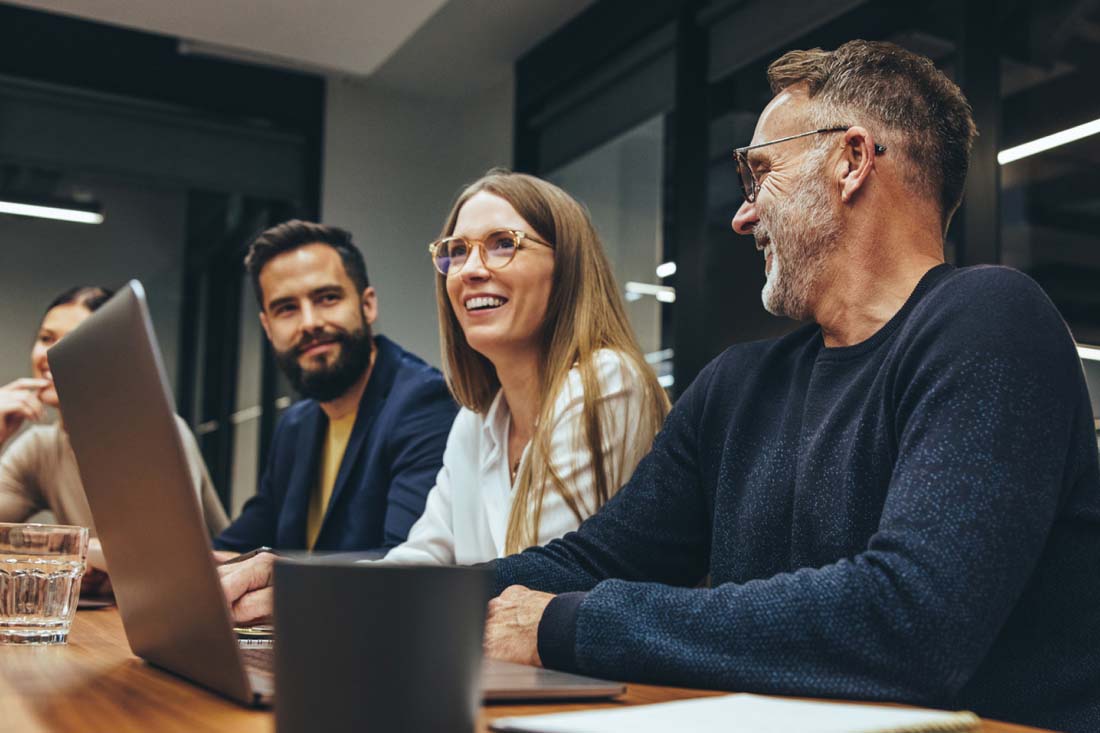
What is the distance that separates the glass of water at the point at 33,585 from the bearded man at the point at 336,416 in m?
1.11

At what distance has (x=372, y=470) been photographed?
2324mm

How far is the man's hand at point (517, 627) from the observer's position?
3.00 ft

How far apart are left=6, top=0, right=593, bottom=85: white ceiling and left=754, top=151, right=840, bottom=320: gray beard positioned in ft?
8.67

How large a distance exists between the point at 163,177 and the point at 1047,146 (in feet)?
11.7

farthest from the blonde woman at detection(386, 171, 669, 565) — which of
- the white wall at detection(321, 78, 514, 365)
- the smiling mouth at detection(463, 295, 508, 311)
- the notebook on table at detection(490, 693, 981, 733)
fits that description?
the white wall at detection(321, 78, 514, 365)

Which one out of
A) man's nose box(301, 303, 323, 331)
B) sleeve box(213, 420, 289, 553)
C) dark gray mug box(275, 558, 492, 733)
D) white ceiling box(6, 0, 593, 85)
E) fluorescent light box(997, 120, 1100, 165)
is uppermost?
white ceiling box(6, 0, 593, 85)

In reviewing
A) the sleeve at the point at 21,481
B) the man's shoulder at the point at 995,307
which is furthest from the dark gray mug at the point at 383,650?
the sleeve at the point at 21,481

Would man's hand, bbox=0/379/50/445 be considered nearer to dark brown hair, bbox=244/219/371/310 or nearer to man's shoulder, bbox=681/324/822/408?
dark brown hair, bbox=244/219/371/310

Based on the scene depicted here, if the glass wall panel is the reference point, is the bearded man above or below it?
below

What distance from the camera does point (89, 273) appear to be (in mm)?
5344

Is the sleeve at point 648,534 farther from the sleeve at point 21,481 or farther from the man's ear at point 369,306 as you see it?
the sleeve at point 21,481

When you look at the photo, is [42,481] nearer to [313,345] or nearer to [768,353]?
[313,345]

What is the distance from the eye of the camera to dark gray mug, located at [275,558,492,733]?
45cm

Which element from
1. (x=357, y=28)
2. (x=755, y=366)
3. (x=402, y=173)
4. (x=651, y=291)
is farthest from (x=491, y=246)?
(x=402, y=173)
